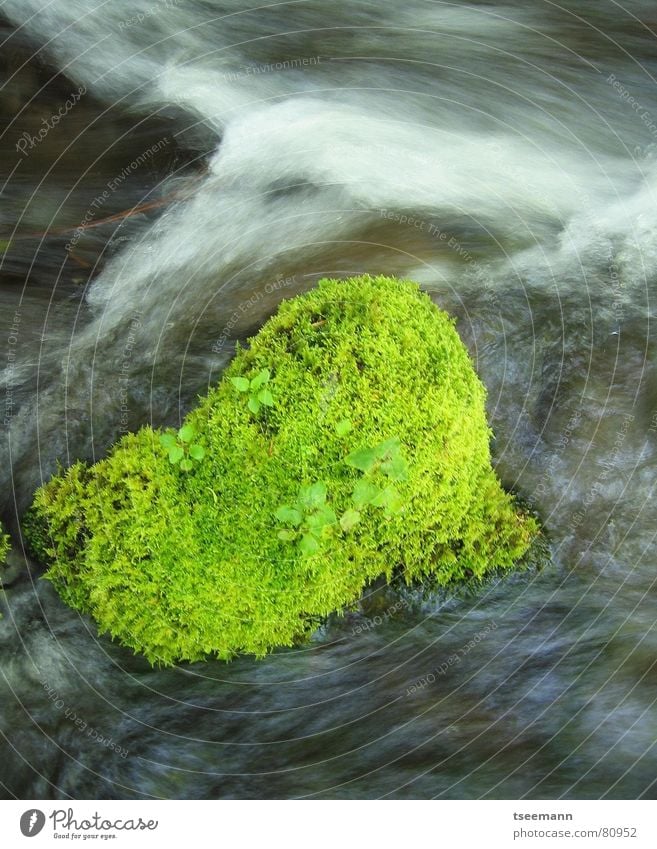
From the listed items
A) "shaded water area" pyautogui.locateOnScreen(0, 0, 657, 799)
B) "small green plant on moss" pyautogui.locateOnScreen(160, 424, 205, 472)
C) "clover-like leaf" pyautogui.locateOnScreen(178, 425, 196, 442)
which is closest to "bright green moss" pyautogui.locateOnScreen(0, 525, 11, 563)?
"shaded water area" pyautogui.locateOnScreen(0, 0, 657, 799)

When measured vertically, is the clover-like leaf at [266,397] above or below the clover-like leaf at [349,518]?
above

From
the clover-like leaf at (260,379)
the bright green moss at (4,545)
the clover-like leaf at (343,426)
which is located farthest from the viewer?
the bright green moss at (4,545)

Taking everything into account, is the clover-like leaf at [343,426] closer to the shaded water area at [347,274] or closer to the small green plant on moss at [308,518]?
the small green plant on moss at [308,518]

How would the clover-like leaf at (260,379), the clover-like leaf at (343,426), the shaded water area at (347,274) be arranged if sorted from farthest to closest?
the shaded water area at (347,274) < the clover-like leaf at (260,379) < the clover-like leaf at (343,426)

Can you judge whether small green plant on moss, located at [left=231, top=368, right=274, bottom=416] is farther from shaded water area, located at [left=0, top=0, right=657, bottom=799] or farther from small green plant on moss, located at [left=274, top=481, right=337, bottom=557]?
shaded water area, located at [left=0, top=0, right=657, bottom=799]

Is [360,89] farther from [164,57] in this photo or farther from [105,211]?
[105,211]

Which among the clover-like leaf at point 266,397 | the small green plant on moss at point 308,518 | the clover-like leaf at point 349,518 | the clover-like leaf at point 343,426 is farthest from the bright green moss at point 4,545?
the clover-like leaf at point 343,426
